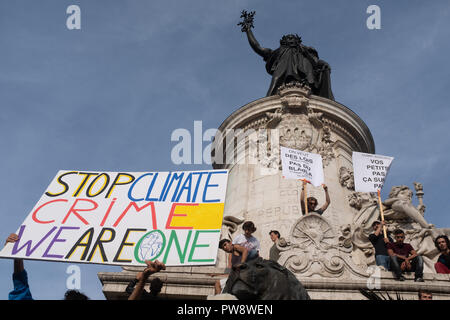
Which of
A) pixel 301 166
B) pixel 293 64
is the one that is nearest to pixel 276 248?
pixel 301 166

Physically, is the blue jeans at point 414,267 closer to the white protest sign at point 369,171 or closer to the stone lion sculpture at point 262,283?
the white protest sign at point 369,171

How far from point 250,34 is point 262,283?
749 inches

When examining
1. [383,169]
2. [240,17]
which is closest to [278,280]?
[383,169]

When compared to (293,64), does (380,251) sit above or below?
below

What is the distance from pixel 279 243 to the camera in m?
9.59

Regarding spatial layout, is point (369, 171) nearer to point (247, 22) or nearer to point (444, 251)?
point (444, 251)

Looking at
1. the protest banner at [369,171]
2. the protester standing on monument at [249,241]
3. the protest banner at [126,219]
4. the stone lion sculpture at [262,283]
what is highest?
the protest banner at [369,171]

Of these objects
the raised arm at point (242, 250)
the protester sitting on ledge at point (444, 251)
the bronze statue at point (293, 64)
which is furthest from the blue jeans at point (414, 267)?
the bronze statue at point (293, 64)

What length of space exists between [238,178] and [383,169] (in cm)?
456

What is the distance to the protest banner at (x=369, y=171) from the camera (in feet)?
39.2

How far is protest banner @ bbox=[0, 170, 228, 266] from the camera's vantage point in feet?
18.6

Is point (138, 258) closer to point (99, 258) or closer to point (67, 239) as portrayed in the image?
point (99, 258)

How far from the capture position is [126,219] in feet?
20.2

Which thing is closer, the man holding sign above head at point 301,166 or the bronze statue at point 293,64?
the man holding sign above head at point 301,166
